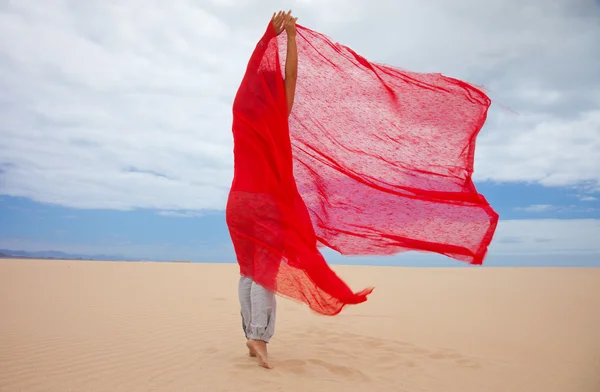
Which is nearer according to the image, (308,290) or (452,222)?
(308,290)

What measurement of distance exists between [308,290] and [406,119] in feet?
6.39

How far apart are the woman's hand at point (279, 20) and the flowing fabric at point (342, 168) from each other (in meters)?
0.07

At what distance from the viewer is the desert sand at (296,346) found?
3576mm

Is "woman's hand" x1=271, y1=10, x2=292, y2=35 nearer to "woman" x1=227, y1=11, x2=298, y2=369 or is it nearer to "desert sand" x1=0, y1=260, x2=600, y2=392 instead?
"woman" x1=227, y1=11, x2=298, y2=369

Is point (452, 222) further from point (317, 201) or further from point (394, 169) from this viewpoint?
point (317, 201)

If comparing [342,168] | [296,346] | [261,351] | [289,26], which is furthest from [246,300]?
[289,26]

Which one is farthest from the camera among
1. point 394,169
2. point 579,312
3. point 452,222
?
point 579,312

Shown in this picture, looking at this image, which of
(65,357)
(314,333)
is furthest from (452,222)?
(65,357)

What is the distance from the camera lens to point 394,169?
14.2ft

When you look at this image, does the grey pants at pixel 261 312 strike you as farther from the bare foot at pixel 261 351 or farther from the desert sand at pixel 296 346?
the desert sand at pixel 296 346

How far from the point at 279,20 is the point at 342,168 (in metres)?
1.45

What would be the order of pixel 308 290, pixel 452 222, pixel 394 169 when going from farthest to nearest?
pixel 394 169 → pixel 452 222 → pixel 308 290

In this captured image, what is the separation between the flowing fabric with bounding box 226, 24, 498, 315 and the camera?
145 inches

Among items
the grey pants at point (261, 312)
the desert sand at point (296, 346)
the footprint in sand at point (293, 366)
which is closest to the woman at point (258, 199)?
the grey pants at point (261, 312)
